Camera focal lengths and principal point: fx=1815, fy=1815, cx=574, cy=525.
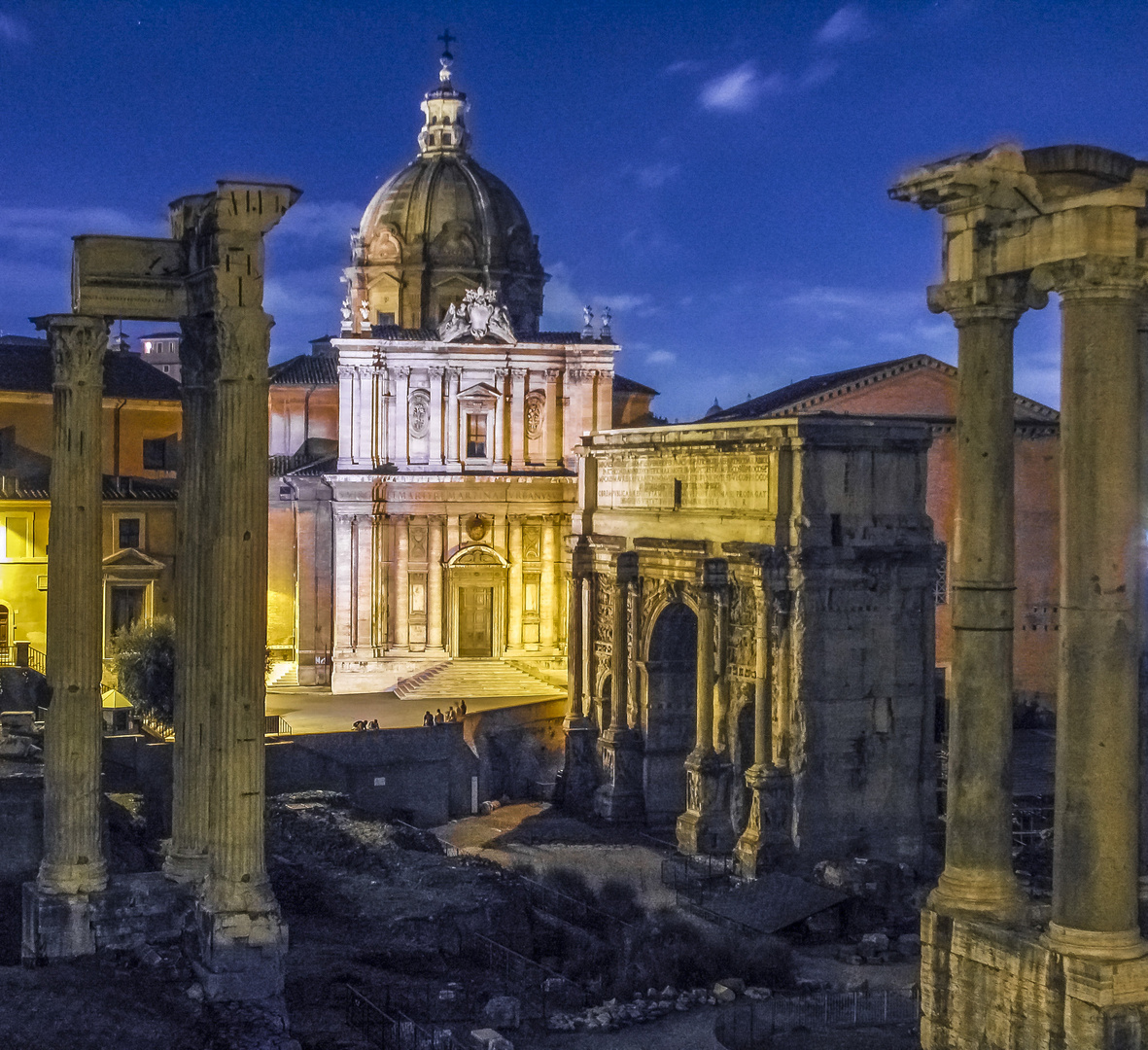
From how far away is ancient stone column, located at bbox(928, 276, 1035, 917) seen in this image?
16500 millimetres

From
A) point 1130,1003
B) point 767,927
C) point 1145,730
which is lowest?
point 767,927

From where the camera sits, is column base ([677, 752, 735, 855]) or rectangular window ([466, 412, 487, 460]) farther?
rectangular window ([466, 412, 487, 460])

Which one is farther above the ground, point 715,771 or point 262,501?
point 262,501

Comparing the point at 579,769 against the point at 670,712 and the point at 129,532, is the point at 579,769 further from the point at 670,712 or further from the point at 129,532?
the point at 129,532

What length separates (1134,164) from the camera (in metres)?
16.7

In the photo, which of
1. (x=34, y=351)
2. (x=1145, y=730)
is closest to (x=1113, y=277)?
(x=1145, y=730)

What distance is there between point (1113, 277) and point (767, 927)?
17.8 meters

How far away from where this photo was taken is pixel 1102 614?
49.6 feet

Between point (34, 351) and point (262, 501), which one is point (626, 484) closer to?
point (34, 351)

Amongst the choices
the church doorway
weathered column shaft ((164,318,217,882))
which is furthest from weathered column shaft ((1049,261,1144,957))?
the church doorway

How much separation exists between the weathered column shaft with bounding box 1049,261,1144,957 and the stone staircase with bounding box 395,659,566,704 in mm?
32908

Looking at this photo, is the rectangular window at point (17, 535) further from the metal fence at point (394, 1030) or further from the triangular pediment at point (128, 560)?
the metal fence at point (394, 1030)

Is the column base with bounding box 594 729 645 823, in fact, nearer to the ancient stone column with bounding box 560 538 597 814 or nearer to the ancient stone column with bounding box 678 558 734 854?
the ancient stone column with bounding box 560 538 597 814

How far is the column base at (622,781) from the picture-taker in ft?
135
